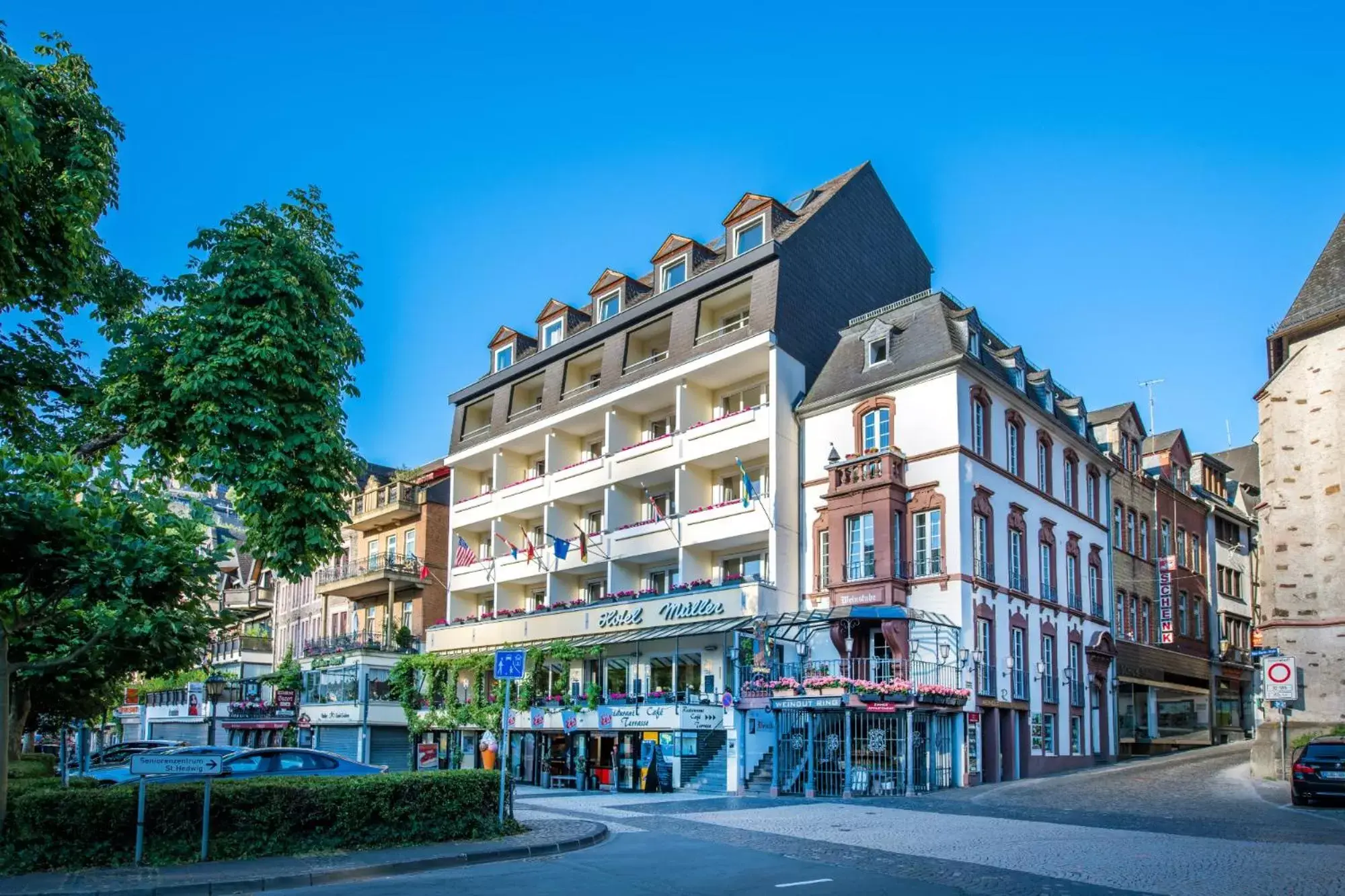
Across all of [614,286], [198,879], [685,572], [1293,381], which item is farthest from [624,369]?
[198,879]

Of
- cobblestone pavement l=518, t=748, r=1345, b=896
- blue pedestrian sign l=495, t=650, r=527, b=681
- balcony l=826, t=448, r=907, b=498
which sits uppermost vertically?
balcony l=826, t=448, r=907, b=498

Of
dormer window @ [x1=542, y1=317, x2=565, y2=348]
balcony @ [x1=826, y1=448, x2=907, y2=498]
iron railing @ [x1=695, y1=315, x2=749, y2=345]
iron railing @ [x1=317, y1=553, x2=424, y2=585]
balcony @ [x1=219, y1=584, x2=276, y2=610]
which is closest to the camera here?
balcony @ [x1=826, y1=448, x2=907, y2=498]

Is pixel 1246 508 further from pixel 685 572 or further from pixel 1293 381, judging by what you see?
pixel 685 572

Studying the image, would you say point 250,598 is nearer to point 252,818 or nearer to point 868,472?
point 868,472

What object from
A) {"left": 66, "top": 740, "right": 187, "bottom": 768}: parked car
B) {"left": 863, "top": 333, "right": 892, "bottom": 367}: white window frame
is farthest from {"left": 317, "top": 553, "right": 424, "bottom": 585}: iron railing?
{"left": 863, "top": 333, "right": 892, "bottom": 367}: white window frame

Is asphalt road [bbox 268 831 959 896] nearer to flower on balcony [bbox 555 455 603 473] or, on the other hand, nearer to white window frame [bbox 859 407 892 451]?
white window frame [bbox 859 407 892 451]

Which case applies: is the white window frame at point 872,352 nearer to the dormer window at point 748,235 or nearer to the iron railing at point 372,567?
the dormer window at point 748,235

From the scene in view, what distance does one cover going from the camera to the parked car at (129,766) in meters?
15.6

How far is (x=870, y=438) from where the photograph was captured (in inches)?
1396

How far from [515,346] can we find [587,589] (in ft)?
37.4

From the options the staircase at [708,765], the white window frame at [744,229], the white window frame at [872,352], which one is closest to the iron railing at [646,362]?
the white window frame at [744,229]

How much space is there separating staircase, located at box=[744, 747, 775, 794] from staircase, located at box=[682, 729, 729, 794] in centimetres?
76

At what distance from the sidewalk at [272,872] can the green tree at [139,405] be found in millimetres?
1590

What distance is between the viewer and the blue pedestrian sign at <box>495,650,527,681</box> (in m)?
19.7
